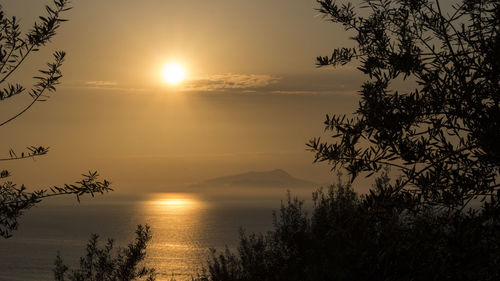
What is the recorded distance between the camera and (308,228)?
17969 mm

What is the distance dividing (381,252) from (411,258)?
13.1 inches

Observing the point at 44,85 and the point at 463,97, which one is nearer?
the point at 463,97

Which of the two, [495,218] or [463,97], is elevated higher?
[463,97]

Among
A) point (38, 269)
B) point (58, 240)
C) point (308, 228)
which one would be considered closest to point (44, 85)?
point (308, 228)

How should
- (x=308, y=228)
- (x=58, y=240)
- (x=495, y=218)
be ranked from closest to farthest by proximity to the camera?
(x=495, y=218), (x=308, y=228), (x=58, y=240)

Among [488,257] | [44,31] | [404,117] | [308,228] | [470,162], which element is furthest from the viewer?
[308,228]

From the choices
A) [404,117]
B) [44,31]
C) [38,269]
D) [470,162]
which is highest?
[44,31]

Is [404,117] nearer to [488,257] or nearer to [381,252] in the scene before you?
[381,252]

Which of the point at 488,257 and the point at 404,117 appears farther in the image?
the point at 404,117

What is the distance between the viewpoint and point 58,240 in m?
188

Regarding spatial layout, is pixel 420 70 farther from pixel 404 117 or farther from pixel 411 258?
pixel 411 258

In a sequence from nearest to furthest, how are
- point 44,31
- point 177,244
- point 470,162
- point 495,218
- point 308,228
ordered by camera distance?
1. point 495,218
2. point 470,162
3. point 44,31
4. point 308,228
5. point 177,244

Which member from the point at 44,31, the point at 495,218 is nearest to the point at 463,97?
the point at 495,218

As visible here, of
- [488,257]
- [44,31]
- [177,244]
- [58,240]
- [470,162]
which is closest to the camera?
[488,257]
